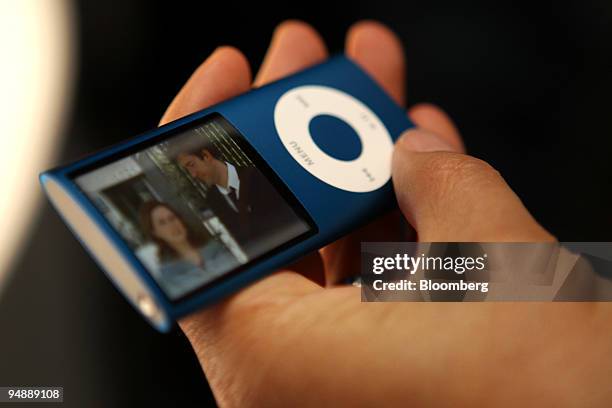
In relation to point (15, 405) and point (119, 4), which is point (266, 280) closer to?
point (15, 405)

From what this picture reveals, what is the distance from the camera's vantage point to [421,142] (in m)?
0.69

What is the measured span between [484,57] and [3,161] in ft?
2.58

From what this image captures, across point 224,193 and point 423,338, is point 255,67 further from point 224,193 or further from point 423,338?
point 423,338

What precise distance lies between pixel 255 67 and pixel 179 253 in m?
0.55

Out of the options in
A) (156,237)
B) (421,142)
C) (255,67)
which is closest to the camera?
(156,237)

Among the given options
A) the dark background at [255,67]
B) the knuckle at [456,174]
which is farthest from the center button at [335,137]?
the dark background at [255,67]

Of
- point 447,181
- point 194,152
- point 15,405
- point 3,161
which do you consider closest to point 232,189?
point 194,152

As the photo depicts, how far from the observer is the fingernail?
0.68m

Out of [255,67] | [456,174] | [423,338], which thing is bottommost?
[423,338]

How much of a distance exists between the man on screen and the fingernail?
167mm

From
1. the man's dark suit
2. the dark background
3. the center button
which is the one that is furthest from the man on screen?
the dark background

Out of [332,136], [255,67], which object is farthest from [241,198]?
[255,67]

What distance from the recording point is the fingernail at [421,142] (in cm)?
68

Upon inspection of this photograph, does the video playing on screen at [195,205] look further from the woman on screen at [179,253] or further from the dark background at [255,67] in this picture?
the dark background at [255,67]
